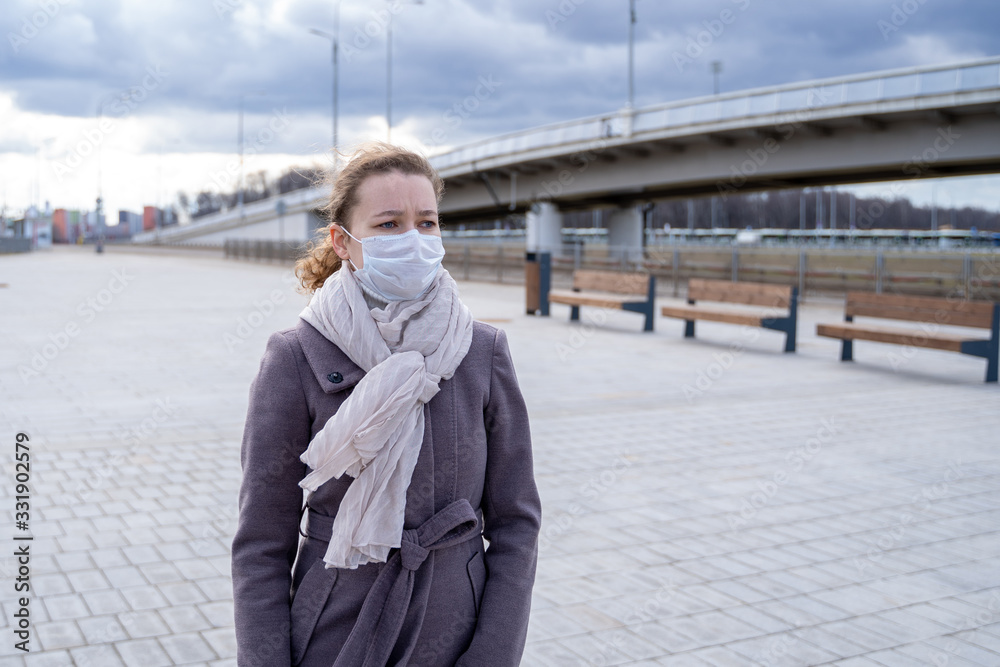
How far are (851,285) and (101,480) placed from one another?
1958 cm

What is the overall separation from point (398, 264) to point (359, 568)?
2.04 feet

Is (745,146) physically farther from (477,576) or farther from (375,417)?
(375,417)

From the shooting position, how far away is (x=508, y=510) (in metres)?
2.08

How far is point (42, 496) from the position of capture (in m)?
5.66

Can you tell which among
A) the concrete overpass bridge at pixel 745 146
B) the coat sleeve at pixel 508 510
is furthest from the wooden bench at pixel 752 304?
the coat sleeve at pixel 508 510

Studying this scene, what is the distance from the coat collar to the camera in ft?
6.34

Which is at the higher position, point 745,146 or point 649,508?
point 745,146

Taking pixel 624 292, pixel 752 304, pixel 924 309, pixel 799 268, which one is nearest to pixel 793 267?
pixel 799 268

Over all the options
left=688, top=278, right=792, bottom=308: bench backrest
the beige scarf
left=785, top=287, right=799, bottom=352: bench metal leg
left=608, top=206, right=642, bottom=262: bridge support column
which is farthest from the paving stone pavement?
left=608, top=206, right=642, bottom=262: bridge support column

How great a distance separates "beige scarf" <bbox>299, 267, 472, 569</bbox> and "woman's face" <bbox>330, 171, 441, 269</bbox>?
0.46ft

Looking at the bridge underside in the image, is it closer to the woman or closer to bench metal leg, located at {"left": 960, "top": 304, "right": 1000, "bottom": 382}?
bench metal leg, located at {"left": 960, "top": 304, "right": 1000, "bottom": 382}

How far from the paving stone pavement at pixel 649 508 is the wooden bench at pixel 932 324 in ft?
1.28

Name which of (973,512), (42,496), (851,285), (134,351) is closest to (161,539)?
(42,496)

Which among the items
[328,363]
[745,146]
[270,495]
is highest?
[745,146]
